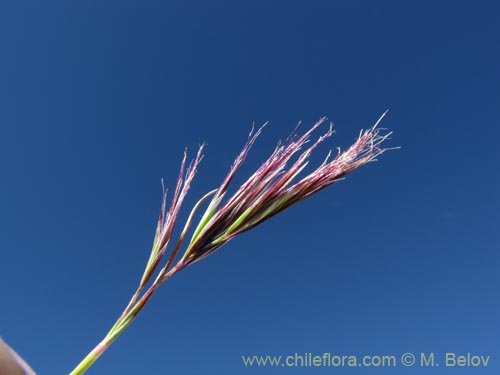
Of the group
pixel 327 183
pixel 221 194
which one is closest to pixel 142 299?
pixel 221 194

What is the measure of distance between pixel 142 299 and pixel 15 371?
41cm

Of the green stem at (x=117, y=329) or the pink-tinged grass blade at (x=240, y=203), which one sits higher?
the pink-tinged grass blade at (x=240, y=203)

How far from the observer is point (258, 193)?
6.03ft

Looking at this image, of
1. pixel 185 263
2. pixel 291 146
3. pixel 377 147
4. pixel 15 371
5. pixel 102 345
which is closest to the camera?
pixel 15 371

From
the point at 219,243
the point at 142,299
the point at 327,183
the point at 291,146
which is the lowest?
the point at 142,299

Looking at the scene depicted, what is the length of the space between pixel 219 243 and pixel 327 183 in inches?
19.8

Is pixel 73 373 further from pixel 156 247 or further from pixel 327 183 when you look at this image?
pixel 327 183

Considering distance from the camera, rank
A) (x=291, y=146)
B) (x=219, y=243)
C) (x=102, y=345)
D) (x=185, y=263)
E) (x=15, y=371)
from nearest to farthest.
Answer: (x=15, y=371), (x=102, y=345), (x=185, y=263), (x=219, y=243), (x=291, y=146)

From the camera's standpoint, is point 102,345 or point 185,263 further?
point 185,263

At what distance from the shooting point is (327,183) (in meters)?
1.90

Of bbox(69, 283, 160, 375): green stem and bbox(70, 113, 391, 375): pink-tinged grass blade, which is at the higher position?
bbox(70, 113, 391, 375): pink-tinged grass blade

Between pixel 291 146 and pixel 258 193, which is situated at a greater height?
pixel 291 146

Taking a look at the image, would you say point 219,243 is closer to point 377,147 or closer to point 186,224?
point 186,224

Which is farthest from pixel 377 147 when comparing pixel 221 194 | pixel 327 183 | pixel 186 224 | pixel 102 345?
pixel 102 345
